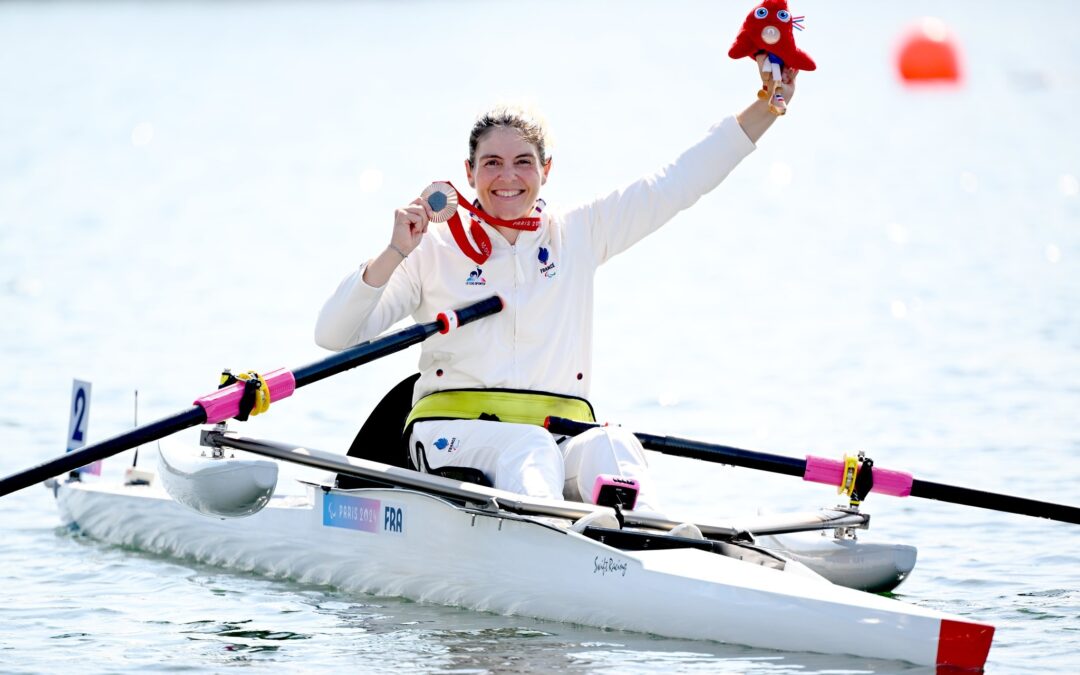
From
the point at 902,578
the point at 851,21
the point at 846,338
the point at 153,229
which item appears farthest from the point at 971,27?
the point at 902,578

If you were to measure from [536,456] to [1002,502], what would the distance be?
5.49 ft

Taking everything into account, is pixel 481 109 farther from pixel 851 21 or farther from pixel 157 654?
pixel 851 21

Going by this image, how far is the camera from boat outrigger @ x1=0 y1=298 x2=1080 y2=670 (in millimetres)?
5410

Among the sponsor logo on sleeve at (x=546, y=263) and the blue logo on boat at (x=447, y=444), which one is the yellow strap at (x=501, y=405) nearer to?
the blue logo on boat at (x=447, y=444)

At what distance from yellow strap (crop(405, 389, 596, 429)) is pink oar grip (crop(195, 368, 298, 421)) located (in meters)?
0.51

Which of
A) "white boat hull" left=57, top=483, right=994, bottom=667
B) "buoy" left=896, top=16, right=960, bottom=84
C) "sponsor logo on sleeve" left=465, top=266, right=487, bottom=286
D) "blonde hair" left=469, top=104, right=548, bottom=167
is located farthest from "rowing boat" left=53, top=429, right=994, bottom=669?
"buoy" left=896, top=16, right=960, bottom=84

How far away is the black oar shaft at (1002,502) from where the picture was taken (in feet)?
20.3

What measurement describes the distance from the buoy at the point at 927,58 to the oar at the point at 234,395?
22.7 m

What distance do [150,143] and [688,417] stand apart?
1640 centimetres

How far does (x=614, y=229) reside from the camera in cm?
653

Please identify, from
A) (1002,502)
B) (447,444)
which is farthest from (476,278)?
(1002,502)

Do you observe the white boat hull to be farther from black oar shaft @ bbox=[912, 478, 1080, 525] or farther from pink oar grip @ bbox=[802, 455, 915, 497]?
black oar shaft @ bbox=[912, 478, 1080, 525]

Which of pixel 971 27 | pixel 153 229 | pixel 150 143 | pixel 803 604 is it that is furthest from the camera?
pixel 971 27

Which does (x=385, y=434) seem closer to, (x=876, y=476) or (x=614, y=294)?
(x=876, y=476)
